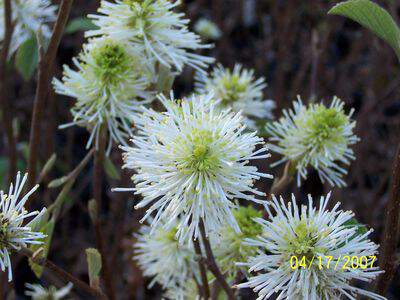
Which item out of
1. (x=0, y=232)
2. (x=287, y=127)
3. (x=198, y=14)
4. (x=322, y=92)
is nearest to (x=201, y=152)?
(x=0, y=232)

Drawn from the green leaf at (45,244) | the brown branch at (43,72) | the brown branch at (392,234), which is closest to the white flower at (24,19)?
the brown branch at (43,72)

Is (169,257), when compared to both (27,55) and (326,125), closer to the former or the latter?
(326,125)

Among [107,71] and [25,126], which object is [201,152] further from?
[25,126]

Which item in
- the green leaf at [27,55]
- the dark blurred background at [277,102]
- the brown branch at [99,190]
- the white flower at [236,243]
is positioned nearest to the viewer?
the white flower at [236,243]

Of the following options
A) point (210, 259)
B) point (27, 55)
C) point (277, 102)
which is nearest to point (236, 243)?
point (210, 259)

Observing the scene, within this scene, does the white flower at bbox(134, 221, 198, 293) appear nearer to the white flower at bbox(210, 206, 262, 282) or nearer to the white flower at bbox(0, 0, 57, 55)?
the white flower at bbox(210, 206, 262, 282)

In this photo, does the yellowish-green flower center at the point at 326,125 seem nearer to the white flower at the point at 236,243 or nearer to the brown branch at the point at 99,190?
the white flower at the point at 236,243
